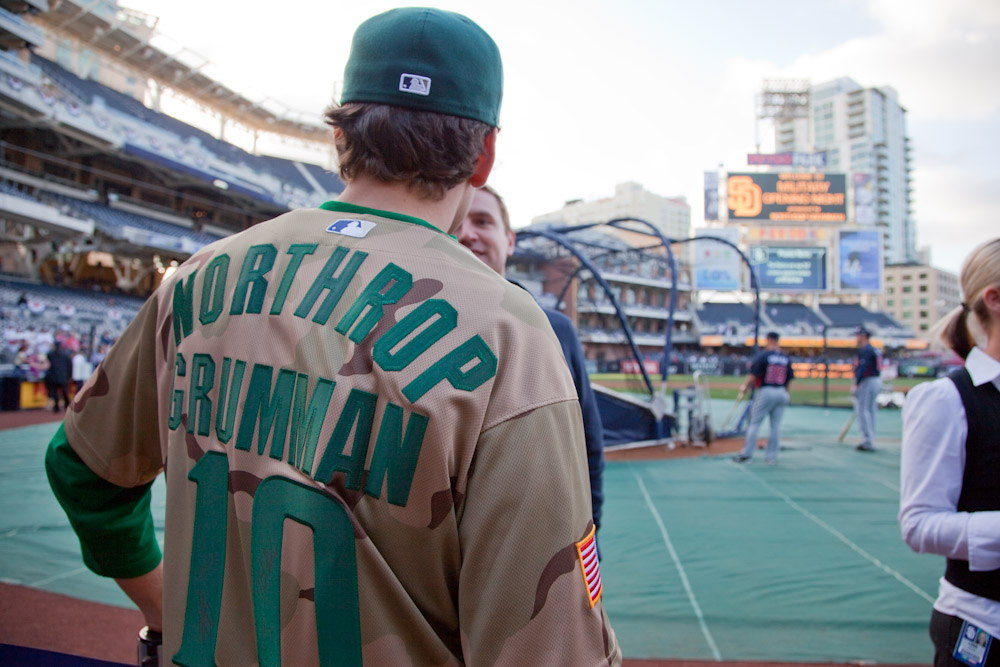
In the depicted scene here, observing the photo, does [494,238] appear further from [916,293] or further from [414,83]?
[916,293]

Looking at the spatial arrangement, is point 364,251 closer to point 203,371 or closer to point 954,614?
point 203,371

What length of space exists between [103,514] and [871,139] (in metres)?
119

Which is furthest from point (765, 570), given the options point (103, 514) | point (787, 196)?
point (787, 196)

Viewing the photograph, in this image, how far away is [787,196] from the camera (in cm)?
3981

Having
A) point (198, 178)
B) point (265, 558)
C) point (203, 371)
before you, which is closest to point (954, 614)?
point (265, 558)

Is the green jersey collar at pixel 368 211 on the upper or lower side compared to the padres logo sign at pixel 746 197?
lower

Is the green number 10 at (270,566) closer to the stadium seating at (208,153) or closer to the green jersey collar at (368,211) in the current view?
the green jersey collar at (368,211)

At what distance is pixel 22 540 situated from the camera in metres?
4.28

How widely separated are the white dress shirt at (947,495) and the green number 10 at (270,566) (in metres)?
1.43

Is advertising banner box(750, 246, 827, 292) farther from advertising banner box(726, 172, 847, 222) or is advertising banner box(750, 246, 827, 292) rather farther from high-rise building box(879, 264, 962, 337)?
high-rise building box(879, 264, 962, 337)

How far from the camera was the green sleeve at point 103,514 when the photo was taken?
3.36ft

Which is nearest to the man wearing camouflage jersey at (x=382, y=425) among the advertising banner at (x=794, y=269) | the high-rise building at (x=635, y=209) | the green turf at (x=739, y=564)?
the green turf at (x=739, y=564)

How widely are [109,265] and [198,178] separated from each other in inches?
243

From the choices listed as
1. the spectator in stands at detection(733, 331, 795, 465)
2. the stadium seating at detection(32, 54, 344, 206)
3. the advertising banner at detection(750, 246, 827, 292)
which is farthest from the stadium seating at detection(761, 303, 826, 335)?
the spectator in stands at detection(733, 331, 795, 465)
